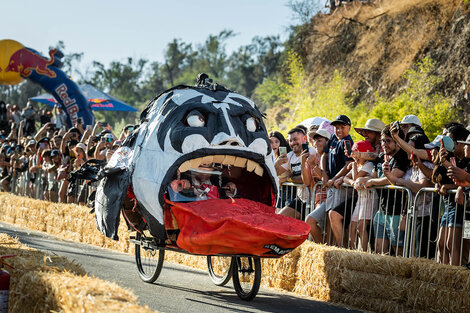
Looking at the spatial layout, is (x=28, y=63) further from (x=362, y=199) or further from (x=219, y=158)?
(x=219, y=158)

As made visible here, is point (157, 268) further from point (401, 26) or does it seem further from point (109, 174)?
point (401, 26)

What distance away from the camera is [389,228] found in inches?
374

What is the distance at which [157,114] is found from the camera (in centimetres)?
914

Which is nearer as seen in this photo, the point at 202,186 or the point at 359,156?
the point at 202,186

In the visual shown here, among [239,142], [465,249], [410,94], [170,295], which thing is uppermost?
[410,94]

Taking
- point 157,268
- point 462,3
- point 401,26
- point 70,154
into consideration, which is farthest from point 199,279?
point 401,26

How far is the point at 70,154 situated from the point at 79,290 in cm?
1339

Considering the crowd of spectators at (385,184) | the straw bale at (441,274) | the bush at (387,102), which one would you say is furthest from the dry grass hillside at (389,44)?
the straw bale at (441,274)

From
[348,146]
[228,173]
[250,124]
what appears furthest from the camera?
[348,146]

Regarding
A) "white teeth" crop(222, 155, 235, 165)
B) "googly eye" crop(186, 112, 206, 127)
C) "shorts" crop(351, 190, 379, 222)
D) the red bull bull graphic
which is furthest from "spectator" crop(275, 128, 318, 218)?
the red bull bull graphic

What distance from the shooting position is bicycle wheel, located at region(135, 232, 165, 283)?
977 cm

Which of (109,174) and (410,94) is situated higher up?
(410,94)

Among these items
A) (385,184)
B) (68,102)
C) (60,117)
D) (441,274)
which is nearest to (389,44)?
(68,102)

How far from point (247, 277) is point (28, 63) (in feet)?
66.9
